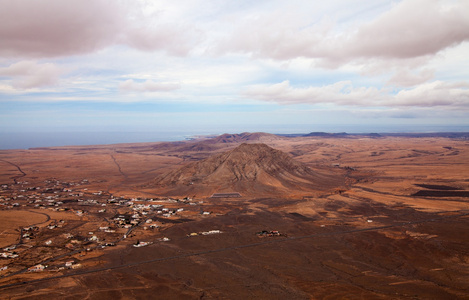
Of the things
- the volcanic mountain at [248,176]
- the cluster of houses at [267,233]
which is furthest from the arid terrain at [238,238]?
the volcanic mountain at [248,176]

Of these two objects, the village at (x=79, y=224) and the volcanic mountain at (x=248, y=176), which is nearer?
the village at (x=79, y=224)

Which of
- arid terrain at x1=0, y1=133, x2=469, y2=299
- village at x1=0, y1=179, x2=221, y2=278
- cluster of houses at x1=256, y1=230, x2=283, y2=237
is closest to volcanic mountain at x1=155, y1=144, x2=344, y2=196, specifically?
arid terrain at x1=0, y1=133, x2=469, y2=299

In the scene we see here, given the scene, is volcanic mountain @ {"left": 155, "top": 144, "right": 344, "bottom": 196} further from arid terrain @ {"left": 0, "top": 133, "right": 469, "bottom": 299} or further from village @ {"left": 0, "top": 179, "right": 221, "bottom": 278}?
village @ {"left": 0, "top": 179, "right": 221, "bottom": 278}

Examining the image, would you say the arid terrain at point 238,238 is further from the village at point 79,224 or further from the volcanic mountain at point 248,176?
the volcanic mountain at point 248,176

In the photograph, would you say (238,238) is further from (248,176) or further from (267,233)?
(248,176)

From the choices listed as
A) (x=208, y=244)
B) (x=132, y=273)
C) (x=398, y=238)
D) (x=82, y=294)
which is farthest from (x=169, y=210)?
(x=398, y=238)

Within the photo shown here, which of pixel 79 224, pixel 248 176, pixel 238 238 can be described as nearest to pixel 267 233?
pixel 238 238
